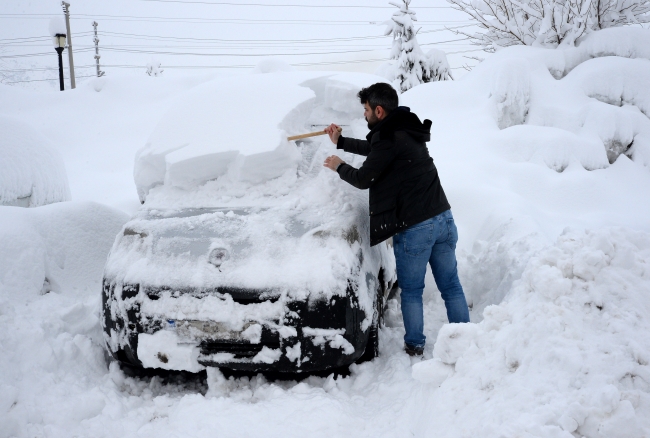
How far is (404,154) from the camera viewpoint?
3035mm

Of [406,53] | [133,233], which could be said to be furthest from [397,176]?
[406,53]

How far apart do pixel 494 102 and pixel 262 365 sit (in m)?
5.96

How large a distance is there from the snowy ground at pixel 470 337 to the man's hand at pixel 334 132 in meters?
0.59

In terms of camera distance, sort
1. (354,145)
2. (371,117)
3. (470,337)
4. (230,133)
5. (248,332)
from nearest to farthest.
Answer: (470,337), (248,332), (371,117), (354,145), (230,133)

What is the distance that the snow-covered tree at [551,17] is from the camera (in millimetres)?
8703

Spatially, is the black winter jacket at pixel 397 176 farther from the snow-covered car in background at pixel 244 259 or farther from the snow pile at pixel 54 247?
the snow pile at pixel 54 247

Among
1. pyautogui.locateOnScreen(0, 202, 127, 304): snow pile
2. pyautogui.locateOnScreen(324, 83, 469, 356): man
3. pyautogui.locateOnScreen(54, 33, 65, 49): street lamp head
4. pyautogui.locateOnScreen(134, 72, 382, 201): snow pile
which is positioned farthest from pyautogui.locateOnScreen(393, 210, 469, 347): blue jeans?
pyautogui.locateOnScreen(54, 33, 65, 49): street lamp head

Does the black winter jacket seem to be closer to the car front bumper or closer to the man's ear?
the man's ear

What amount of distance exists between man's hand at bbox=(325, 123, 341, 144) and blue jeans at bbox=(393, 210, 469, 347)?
2.64 ft

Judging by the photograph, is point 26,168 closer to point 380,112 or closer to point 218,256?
point 218,256

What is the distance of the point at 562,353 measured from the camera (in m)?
1.99

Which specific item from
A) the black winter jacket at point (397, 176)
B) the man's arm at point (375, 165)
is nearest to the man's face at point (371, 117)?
the black winter jacket at point (397, 176)

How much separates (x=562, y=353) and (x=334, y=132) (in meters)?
2.03

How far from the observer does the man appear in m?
3.02
